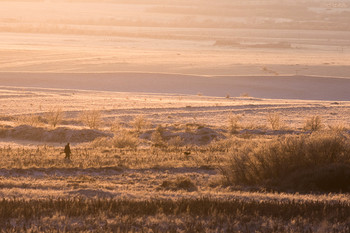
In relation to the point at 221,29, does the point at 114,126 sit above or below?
below

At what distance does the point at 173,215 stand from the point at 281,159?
6116 mm

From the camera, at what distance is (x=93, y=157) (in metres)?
19.3

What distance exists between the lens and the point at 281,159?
15859mm

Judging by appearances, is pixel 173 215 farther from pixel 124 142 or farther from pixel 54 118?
pixel 54 118

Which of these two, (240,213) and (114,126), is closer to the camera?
(240,213)

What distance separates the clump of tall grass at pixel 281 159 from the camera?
51.3ft

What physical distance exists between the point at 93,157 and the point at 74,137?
294 inches

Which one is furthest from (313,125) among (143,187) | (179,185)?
Answer: (143,187)

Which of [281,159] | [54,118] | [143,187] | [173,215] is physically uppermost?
[54,118]

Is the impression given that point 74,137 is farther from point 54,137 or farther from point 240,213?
point 240,213

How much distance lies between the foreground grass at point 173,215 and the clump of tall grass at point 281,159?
4.13 meters

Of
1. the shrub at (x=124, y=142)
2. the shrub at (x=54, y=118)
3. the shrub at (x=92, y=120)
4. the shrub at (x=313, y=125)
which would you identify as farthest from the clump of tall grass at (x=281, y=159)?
the shrub at (x=54, y=118)

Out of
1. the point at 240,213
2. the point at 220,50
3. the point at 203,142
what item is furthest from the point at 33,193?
the point at 220,50

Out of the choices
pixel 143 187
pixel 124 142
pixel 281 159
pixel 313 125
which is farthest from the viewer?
pixel 313 125
